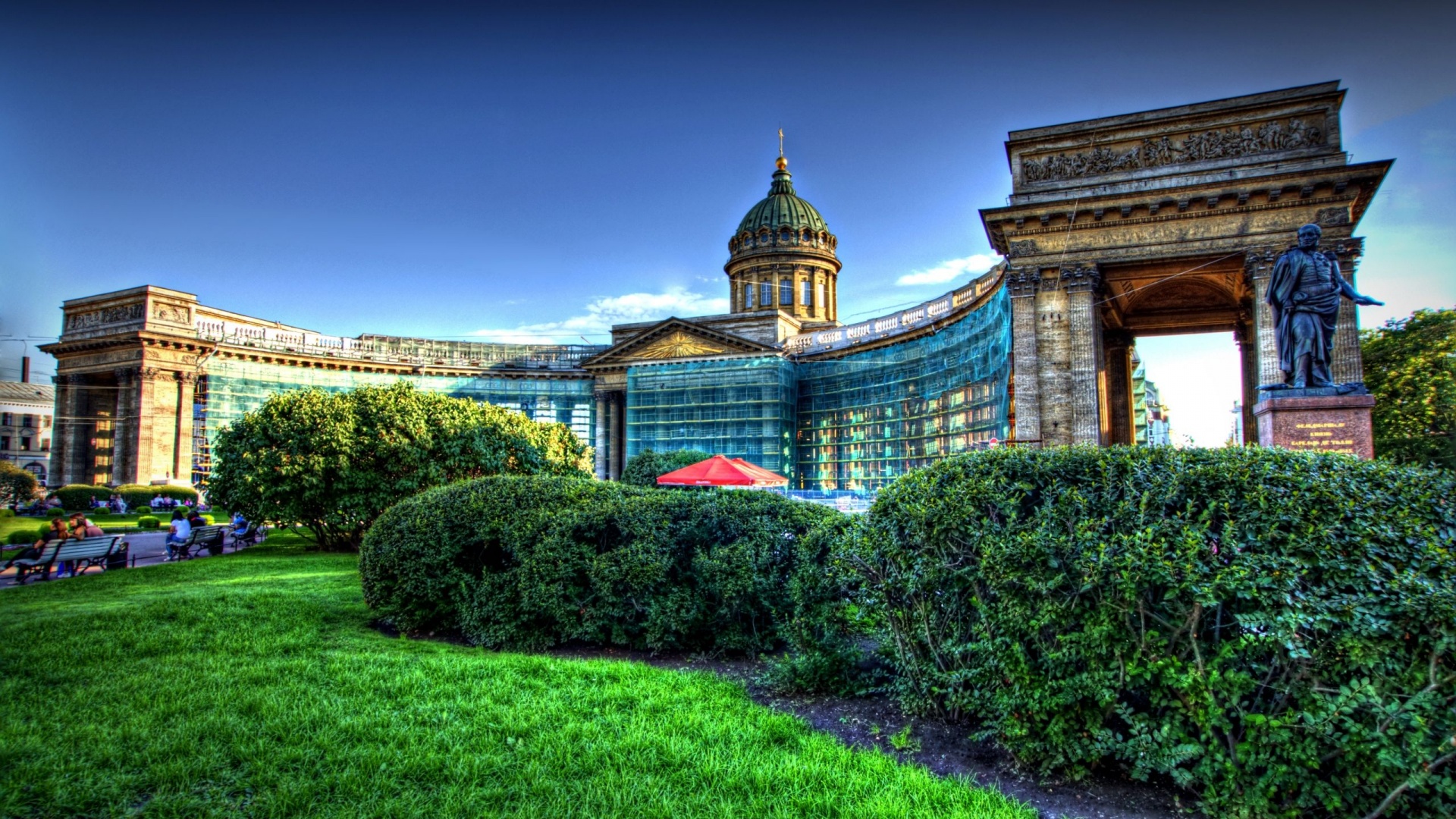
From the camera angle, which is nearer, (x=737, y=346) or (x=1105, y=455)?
(x=1105, y=455)

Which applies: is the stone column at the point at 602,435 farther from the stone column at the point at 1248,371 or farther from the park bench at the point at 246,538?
the stone column at the point at 1248,371

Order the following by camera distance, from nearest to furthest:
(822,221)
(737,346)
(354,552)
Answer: (354,552) → (737,346) → (822,221)

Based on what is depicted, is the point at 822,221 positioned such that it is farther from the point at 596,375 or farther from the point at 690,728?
the point at 690,728

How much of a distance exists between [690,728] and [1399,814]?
3702 millimetres

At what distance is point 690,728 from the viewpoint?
4.61 m

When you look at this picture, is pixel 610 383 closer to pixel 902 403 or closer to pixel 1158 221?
pixel 902 403

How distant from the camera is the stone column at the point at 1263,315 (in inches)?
675

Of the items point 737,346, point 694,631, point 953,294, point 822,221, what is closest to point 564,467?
point 694,631

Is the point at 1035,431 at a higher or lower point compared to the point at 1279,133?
lower

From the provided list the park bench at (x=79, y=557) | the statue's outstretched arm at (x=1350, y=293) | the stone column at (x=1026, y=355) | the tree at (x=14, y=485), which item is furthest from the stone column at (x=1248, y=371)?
the tree at (x=14, y=485)

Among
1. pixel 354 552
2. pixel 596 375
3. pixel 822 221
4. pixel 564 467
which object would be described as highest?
pixel 822 221

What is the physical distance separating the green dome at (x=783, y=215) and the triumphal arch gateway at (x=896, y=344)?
0.23 metres

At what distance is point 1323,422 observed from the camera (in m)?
10.0

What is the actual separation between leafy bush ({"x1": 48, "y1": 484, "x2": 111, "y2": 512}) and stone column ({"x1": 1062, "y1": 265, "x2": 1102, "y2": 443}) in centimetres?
4091
